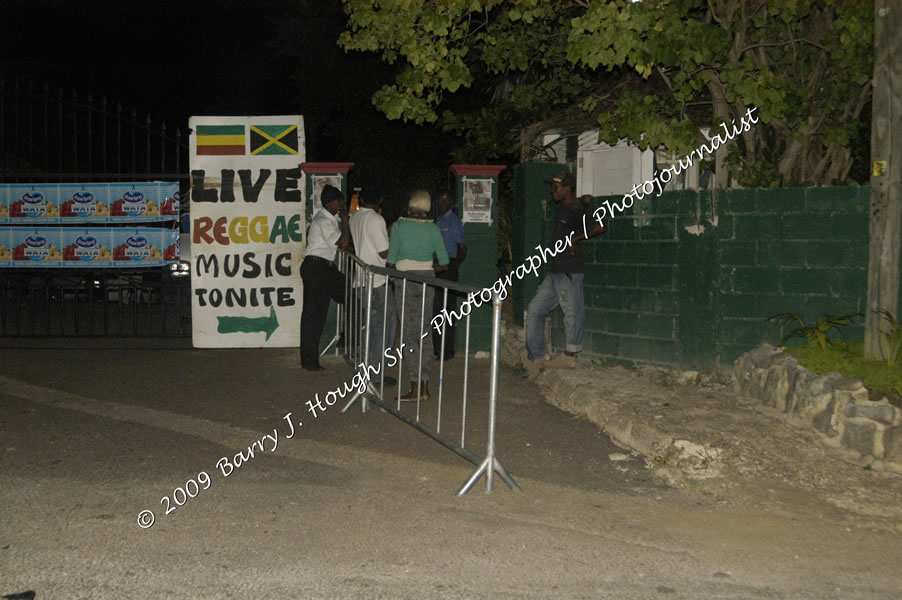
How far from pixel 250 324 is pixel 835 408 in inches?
250

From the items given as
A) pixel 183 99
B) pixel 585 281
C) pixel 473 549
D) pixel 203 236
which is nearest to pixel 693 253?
pixel 585 281

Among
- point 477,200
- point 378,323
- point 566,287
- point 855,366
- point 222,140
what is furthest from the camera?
point 477,200

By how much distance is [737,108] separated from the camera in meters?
8.82

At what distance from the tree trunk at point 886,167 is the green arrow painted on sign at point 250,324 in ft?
20.4

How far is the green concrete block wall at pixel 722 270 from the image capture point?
7723 mm

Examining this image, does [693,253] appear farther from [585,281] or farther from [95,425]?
[95,425]

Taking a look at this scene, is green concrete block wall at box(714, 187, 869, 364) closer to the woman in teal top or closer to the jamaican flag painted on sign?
the woman in teal top

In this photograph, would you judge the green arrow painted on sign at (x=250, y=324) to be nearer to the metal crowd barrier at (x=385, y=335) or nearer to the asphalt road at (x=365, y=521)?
the metal crowd barrier at (x=385, y=335)

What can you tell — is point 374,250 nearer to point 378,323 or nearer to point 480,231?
point 378,323

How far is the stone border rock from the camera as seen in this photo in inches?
239

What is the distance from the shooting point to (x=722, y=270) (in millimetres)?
8234

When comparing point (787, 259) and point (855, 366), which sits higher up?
point (787, 259)

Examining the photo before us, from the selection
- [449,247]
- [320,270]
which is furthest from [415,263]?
[449,247]

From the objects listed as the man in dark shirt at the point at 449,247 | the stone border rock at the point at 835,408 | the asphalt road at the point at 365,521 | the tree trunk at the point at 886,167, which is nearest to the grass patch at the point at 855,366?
the stone border rock at the point at 835,408
